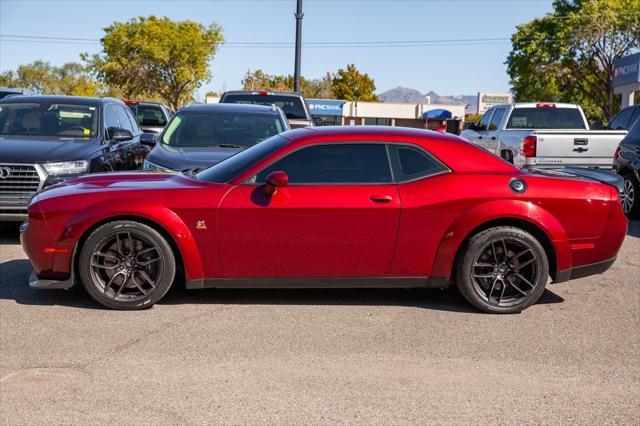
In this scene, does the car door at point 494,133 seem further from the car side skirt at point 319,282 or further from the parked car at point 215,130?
the car side skirt at point 319,282

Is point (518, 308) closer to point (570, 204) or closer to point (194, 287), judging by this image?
point (570, 204)

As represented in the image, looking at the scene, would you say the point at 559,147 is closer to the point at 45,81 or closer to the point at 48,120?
the point at 48,120

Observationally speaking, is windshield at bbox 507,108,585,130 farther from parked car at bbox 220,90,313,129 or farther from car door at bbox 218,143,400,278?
car door at bbox 218,143,400,278

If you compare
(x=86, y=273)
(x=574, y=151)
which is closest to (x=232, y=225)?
(x=86, y=273)

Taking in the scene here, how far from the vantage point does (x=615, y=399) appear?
4371mm

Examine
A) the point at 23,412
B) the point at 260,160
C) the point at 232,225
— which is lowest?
the point at 23,412

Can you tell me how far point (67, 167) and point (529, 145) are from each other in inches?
292

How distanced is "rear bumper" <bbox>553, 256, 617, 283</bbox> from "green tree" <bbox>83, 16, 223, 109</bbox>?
52642 mm

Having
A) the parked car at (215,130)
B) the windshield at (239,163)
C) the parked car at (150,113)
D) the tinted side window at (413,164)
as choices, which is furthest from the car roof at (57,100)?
the parked car at (150,113)

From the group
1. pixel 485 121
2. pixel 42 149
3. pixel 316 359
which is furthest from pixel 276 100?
pixel 316 359

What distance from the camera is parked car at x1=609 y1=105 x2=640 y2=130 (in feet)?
52.0

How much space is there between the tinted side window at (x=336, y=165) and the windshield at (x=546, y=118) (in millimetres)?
9755

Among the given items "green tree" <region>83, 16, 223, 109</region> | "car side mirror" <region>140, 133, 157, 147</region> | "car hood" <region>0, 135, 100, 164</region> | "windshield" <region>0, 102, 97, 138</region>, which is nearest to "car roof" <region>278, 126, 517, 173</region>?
"car hood" <region>0, 135, 100, 164</region>

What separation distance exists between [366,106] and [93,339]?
7496cm
